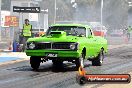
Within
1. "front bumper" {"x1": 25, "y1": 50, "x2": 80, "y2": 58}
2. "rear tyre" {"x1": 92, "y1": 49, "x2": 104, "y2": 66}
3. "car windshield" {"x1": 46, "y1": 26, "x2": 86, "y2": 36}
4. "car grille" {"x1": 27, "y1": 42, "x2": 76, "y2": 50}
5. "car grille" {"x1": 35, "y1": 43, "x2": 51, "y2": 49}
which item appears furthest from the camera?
"rear tyre" {"x1": 92, "y1": 49, "x2": 104, "y2": 66}

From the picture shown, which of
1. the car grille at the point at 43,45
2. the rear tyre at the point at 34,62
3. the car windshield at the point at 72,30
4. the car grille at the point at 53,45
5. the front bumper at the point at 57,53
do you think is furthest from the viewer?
the car windshield at the point at 72,30

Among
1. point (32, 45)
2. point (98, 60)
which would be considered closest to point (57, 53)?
point (32, 45)

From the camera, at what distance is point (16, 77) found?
13.3m

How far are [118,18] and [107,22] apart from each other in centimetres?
288

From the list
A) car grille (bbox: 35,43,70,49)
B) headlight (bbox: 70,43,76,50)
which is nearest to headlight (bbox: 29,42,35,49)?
car grille (bbox: 35,43,70,49)

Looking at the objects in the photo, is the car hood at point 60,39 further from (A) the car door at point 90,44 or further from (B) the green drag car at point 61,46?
(A) the car door at point 90,44

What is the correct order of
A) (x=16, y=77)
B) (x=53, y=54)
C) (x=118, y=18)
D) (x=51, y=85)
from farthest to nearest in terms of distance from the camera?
(x=118, y=18), (x=53, y=54), (x=16, y=77), (x=51, y=85)

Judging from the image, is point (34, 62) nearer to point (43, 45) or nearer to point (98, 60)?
point (43, 45)

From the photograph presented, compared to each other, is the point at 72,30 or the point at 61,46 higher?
the point at 72,30

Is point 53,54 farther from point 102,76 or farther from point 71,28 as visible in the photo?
point 102,76

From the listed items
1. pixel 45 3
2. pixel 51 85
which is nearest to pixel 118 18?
pixel 45 3

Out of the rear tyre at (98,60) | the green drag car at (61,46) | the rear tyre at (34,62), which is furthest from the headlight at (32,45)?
the rear tyre at (98,60)

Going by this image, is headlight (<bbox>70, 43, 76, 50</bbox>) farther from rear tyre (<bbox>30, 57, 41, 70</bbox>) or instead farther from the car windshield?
rear tyre (<bbox>30, 57, 41, 70</bbox>)

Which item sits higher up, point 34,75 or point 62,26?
point 62,26
